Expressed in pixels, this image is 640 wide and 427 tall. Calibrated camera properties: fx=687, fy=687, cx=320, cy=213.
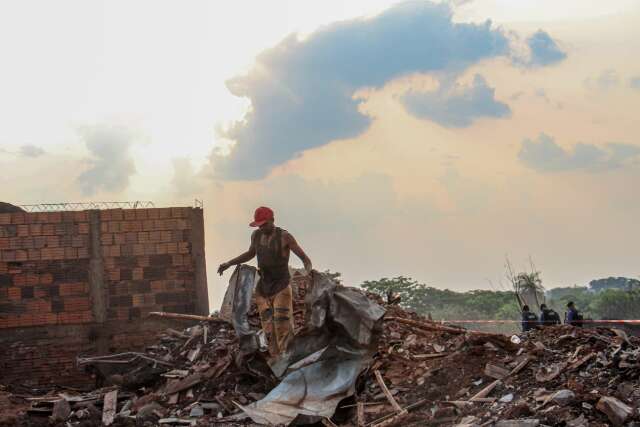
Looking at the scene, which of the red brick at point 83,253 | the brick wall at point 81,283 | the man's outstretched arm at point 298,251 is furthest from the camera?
the red brick at point 83,253

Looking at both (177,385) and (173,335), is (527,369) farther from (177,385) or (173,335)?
(173,335)

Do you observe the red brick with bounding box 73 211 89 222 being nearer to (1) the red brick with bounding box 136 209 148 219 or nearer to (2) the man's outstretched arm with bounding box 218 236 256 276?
(1) the red brick with bounding box 136 209 148 219

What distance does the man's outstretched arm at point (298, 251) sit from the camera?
823cm

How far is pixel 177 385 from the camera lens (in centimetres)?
882

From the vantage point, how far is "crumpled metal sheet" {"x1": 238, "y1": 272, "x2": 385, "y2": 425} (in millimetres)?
7473

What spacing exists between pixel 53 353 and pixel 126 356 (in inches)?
79.0

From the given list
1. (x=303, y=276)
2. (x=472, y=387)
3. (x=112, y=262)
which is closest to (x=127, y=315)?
(x=112, y=262)

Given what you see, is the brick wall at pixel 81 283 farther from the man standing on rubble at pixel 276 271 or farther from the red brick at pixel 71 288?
the man standing on rubble at pixel 276 271

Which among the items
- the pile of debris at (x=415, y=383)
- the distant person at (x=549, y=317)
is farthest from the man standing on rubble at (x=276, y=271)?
the distant person at (x=549, y=317)

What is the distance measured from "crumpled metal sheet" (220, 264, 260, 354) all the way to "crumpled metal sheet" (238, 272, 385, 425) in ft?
1.88

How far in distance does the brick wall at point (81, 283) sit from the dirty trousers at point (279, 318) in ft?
12.2

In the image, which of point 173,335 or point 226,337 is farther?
point 173,335

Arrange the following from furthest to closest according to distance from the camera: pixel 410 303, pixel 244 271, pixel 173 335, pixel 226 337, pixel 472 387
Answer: pixel 410 303, pixel 173 335, pixel 226 337, pixel 244 271, pixel 472 387

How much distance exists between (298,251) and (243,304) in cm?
154
